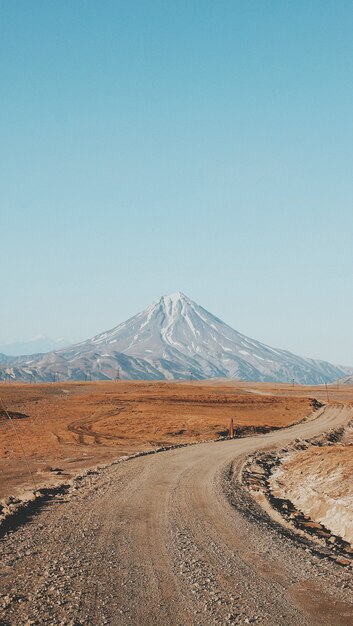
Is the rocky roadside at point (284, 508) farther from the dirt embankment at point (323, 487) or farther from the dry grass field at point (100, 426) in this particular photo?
the dry grass field at point (100, 426)

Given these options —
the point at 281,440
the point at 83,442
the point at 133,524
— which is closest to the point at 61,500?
the point at 133,524

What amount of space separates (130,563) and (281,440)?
31.8 metres

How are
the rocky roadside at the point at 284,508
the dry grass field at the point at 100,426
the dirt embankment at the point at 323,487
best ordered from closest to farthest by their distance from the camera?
1. the rocky roadside at the point at 284,508
2. the dirt embankment at the point at 323,487
3. the dry grass field at the point at 100,426

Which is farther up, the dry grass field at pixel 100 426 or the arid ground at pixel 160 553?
the arid ground at pixel 160 553

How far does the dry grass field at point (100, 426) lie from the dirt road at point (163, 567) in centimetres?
743

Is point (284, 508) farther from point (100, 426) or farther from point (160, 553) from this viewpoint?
point (100, 426)

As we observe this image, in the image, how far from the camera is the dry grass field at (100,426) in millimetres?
29752

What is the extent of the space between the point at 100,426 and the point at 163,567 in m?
41.1

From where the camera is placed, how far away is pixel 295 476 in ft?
81.9

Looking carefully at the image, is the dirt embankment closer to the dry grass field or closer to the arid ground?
the arid ground

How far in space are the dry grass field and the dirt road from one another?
293 inches

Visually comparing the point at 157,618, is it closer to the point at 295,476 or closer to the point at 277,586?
the point at 277,586

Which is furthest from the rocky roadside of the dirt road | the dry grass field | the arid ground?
the dry grass field

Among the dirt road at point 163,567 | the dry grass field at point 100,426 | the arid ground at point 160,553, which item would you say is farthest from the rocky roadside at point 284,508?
the dry grass field at point 100,426
